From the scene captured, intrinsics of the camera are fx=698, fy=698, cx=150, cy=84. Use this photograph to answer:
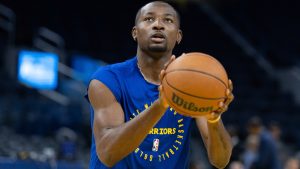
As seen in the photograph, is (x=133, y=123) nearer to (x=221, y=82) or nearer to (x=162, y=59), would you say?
(x=221, y=82)

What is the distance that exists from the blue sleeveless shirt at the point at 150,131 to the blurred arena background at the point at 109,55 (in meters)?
9.89

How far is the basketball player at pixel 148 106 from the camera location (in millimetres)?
3551

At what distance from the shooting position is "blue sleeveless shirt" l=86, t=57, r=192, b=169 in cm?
368

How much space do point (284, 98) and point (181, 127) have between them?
43.8ft

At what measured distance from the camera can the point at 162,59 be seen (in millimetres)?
3795

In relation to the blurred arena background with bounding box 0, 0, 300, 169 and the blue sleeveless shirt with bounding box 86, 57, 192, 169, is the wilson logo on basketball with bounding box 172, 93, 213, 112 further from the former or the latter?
the blurred arena background with bounding box 0, 0, 300, 169

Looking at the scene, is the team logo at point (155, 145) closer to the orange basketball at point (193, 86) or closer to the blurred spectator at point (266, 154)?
the orange basketball at point (193, 86)

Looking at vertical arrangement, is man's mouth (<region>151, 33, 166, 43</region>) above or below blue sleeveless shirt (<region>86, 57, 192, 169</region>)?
above

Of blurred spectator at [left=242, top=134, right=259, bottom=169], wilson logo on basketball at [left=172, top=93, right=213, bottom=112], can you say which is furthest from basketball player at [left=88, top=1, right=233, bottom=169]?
blurred spectator at [left=242, top=134, right=259, bottom=169]

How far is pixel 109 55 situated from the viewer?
59.2ft

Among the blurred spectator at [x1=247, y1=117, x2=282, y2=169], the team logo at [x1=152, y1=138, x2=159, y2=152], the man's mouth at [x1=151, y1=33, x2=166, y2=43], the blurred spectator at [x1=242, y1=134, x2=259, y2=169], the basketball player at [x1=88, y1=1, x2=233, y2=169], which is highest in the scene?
the man's mouth at [x1=151, y1=33, x2=166, y2=43]

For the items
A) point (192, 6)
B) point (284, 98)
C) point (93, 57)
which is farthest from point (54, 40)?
point (284, 98)

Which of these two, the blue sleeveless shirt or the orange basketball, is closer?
the orange basketball

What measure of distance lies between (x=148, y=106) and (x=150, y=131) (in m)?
0.13
